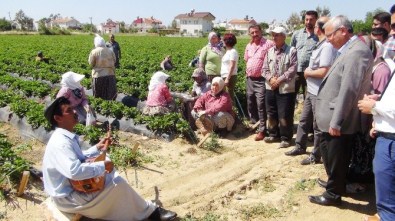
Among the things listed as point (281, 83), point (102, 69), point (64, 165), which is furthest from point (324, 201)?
point (102, 69)

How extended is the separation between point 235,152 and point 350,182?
198cm

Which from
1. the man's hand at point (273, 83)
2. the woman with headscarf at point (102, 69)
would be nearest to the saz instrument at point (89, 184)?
the man's hand at point (273, 83)

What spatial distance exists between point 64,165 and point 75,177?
143 millimetres

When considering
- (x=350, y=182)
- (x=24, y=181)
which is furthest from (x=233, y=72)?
(x=24, y=181)

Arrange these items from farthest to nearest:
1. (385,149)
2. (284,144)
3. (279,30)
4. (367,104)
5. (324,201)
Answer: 1. (284,144)
2. (279,30)
3. (324,201)
4. (367,104)
5. (385,149)

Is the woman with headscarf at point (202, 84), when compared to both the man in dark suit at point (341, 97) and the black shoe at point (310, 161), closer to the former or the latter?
the black shoe at point (310, 161)

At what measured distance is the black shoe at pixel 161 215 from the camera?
13.3ft

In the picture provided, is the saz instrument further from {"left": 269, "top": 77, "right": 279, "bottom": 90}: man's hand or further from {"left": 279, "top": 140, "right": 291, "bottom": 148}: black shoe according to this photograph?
{"left": 279, "top": 140, "right": 291, "bottom": 148}: black shoe

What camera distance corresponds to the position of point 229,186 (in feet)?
16.2

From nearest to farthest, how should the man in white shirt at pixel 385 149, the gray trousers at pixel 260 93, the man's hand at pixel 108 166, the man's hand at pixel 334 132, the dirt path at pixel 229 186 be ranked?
the man in white shirt at pixel 385 149 → the man's hand at pixel 108 166 → the man's hand at pixel 334 132 → the dirt path at pixel 229 186 → the gray trousers at pixel 260 93

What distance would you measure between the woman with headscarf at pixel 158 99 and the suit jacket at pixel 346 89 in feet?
12.0

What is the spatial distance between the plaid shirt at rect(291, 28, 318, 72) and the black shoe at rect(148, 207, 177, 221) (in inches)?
137

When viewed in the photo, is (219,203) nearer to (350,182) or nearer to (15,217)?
(350,182)

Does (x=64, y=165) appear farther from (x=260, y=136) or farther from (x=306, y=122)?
(x=260, y=136)
